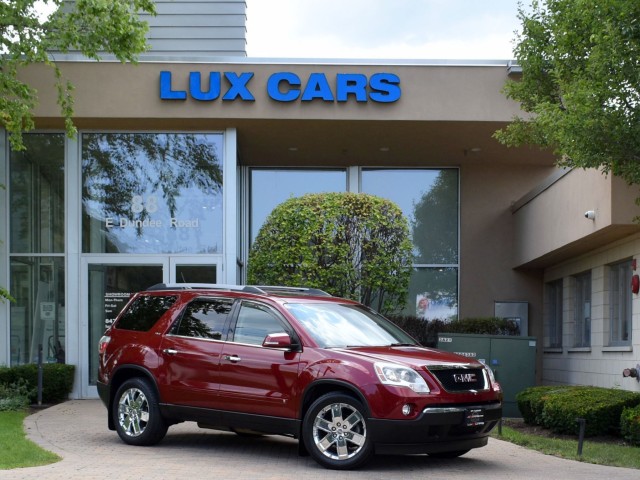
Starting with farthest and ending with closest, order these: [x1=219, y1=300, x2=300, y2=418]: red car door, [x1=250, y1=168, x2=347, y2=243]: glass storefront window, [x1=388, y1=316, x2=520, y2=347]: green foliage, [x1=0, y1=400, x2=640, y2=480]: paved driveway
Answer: [x1=250, y1=168, x2=347, y2=243]: glass storefront window < [x1=388, y1=316, x2=520, y2=347]: green foliage < [x1=219, y1=300, x2=300, y2=418]: red car door < [x1=0, y1=400, x2=640, y2=480]: paved driveway

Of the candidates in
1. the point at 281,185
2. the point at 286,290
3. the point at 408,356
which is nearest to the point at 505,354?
the point at 286,290

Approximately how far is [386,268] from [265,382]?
25.4ft

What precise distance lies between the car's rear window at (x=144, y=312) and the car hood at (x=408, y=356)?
262cm

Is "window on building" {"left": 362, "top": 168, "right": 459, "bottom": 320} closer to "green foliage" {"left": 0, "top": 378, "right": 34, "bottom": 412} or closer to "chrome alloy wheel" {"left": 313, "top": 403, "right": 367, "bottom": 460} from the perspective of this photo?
"green foliage" {"left": 0, "top": 378, "right": 34, "bottom": 412}

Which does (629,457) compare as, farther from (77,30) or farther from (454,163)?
(454,163)

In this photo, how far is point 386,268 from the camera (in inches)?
690

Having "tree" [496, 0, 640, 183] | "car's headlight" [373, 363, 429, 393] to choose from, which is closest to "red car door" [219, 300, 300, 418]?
"car's headlight" [373, 363, 429, 393]

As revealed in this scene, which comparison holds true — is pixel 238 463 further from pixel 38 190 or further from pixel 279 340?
pixel 38 190

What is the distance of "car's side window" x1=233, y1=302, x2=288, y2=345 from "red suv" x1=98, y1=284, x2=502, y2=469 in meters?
0.01

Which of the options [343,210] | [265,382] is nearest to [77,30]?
[343,210]

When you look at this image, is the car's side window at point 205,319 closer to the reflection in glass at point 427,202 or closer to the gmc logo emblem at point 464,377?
the gmc logo emblem at point 464,377

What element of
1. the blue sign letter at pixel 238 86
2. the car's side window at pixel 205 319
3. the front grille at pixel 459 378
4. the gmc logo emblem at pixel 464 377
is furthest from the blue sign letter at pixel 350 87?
the gmc logo emblem at pixel 464 377

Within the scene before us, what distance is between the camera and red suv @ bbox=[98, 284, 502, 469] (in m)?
9.33

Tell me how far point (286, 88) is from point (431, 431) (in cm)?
1010
